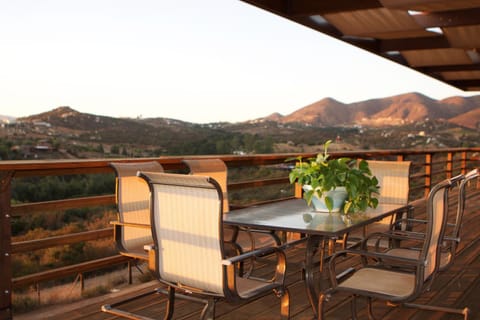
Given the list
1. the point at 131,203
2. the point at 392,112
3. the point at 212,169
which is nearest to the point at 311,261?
the point at 131,203

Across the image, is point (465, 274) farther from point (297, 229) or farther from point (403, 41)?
point (403, 41)

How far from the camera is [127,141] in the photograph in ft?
44.3

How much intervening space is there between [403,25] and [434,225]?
13.0ft

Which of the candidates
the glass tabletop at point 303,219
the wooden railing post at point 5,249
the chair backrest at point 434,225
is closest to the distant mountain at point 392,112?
the glass tabletop at point 303,219

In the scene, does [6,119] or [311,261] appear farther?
[6,119]

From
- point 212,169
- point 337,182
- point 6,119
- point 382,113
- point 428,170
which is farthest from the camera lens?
point 382,113

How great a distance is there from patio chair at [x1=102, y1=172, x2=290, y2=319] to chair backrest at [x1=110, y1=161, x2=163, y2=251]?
2.82ft

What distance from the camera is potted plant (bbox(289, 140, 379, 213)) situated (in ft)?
9.34

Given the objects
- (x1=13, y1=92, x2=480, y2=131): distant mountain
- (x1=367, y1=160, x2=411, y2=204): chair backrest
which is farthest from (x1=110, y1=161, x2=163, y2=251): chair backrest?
(x1=13, y1=92, x2=480, y2=131): distant mountain

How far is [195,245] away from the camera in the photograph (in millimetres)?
2088

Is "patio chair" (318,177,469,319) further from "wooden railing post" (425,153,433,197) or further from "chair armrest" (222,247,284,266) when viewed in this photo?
"wooden railing post" (425,153,433,197)

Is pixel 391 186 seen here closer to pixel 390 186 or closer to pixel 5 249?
pixel 390 186

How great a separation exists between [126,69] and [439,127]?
13073mm

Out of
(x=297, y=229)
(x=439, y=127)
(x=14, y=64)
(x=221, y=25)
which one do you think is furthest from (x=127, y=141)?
(x=439, y=127)
